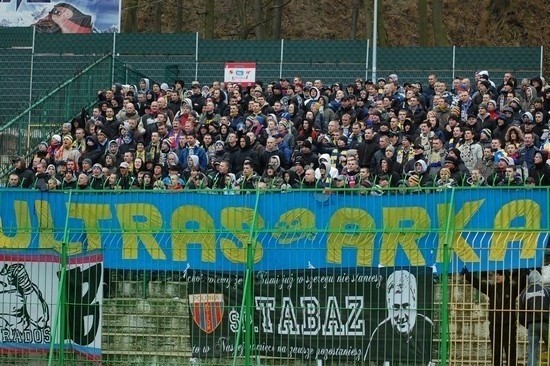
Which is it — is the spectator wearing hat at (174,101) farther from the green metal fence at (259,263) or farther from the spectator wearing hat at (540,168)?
the green metal fence at (259,263)

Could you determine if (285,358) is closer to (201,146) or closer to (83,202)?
(83,202)

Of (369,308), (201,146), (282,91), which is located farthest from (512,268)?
(282,91)

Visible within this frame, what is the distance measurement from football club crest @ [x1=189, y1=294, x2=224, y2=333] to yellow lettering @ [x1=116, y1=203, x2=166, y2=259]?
0.68m

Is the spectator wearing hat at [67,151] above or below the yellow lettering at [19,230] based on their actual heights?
above

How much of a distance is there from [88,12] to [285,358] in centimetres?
2070

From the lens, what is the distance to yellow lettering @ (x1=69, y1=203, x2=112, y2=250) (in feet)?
48.7

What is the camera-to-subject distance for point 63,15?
111 ft

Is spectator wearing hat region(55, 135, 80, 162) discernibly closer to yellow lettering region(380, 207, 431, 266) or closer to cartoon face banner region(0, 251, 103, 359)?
cartoon face banner region(0, 251, 103, 359)

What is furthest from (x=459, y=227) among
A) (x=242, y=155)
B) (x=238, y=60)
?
(x=238, y=60)

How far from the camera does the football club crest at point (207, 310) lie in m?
14.4

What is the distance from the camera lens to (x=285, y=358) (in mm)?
14391

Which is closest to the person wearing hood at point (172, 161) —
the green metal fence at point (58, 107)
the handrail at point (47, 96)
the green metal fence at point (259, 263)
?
the green metal fence at point (58, 107)

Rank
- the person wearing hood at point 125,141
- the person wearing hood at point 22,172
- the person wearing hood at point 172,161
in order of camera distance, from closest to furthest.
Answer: the person wearing hood at point 172,161 → the person wearing hood at point 22,172 → the person wearing hood at point 125,141

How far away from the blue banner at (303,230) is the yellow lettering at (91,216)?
0.01 metres
